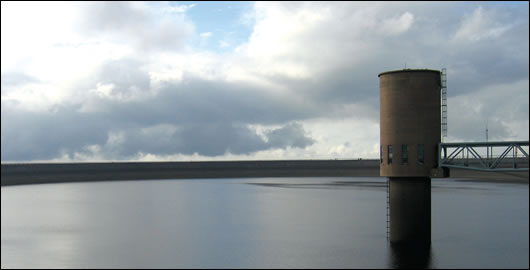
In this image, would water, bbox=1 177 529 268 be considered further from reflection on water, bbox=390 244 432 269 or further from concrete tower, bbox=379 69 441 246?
concrete tower, bbox=379 69 441 246

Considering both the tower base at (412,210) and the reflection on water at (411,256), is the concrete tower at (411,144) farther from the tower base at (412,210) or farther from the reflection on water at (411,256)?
the reflection on water at (411,256)

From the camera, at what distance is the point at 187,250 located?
2089 inches

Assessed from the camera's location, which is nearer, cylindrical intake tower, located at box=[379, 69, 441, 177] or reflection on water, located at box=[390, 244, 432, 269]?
cylindrical intake tower, located at box=[379, 69, 441, 177]

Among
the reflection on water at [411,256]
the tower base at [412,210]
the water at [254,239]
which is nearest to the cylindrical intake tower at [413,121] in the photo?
the tower base at [412,210]

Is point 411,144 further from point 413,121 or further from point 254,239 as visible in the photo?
point 254,239

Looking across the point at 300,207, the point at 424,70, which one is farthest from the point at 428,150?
the point at 300,207

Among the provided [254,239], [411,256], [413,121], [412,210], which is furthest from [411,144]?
[254,239]

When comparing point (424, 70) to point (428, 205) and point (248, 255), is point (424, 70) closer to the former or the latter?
point (428, 205)

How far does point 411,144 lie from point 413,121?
1777 millimetres

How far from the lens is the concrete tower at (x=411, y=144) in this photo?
4094 cm

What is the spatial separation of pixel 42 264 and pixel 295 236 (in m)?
27.4

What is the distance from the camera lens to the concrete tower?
134ft

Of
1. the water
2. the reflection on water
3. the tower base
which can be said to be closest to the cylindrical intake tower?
the tower base

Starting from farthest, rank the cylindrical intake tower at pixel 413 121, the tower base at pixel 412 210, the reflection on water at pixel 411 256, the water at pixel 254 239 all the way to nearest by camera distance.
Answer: the water at pixel 254 239 < the tower base at pixel 412 210 < the reflection on water at pixel 411 256 < the cylindrical intake tower at pixel 413 121
